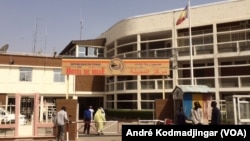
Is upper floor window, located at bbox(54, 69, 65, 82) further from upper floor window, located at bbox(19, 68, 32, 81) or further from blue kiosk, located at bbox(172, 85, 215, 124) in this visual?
blue kiosk, located at bbox(172, 85, 215, 124)

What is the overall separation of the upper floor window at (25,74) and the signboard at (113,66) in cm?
1650

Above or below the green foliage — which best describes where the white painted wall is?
above

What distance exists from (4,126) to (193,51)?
20.3m

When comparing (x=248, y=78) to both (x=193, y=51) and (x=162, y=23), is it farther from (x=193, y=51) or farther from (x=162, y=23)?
(x=162, y=23)

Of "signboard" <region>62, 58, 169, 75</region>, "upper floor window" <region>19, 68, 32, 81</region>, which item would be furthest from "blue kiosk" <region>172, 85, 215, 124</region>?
"upper floor window" <region>19, 68, 32, 81</region>

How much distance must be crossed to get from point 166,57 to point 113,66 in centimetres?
1302

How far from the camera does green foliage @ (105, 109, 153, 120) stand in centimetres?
3228

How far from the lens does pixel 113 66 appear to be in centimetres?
2062

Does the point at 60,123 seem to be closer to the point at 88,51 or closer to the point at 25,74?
the point at 25,74

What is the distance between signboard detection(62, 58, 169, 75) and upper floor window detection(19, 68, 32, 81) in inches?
650

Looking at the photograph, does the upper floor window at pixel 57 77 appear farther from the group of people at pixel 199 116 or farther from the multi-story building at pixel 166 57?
the group of people at pixel 199 116

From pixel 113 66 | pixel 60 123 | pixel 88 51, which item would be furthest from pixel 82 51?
pixel 60 123

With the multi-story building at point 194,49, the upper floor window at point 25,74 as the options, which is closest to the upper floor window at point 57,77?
the upper floor window at point 25,74

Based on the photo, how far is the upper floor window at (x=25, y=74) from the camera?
35.3 meters
